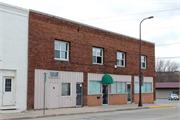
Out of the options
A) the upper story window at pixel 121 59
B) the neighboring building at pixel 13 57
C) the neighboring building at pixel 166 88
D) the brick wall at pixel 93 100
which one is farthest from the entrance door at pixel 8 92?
the neighboring building at pixel 166 88

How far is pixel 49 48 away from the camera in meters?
19.4

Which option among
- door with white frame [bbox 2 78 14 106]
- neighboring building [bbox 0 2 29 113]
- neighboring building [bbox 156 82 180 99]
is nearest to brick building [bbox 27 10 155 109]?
neighboring building [bbox 0 2 29 113]

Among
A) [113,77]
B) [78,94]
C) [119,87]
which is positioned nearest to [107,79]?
[113,77]

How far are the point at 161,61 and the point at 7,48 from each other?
65.4 metres

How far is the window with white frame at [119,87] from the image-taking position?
25.3 m

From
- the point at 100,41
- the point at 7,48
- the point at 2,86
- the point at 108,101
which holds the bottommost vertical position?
the point at 108,101

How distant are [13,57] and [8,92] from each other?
2428 millimetres

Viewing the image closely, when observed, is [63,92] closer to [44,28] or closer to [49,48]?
[49,48]

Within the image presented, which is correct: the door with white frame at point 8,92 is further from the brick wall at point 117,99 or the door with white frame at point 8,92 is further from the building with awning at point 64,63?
the brick wall at point 117,99

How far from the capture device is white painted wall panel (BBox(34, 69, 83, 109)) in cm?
1828

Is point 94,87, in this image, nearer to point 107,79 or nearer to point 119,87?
point 107,79

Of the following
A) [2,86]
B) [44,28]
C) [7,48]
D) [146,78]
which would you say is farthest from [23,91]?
[146,78]

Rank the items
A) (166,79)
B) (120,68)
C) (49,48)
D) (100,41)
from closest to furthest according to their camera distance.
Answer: (49,48), (100,41), (120,68), (166,79)

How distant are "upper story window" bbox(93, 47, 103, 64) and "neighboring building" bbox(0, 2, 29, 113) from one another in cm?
775
